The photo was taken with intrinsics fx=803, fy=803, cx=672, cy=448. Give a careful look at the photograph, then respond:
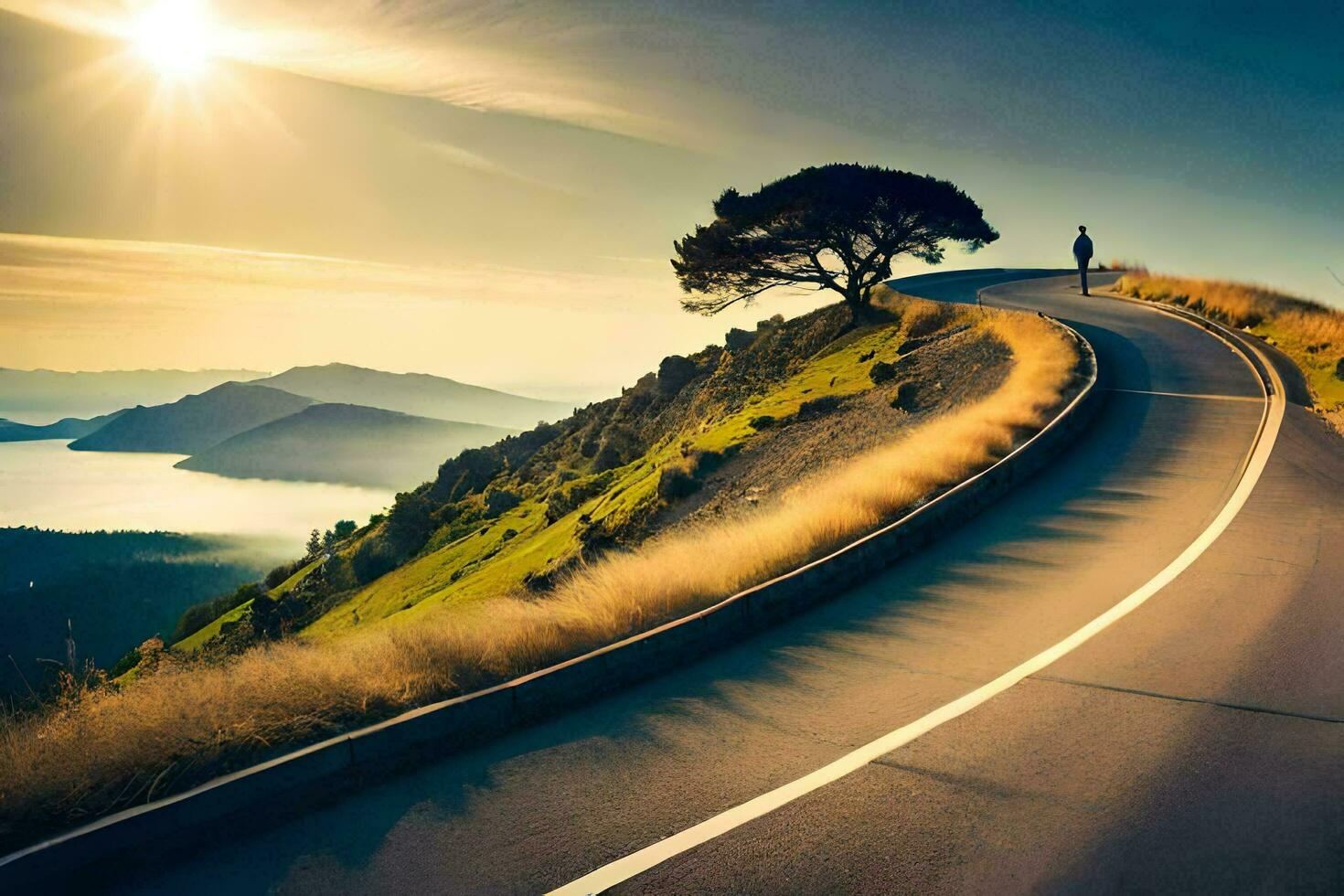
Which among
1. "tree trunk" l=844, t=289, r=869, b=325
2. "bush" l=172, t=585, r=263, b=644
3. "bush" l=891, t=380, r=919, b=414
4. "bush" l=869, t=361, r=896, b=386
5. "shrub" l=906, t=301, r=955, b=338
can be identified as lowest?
"bush" l=172, t=585, r=263, b=644

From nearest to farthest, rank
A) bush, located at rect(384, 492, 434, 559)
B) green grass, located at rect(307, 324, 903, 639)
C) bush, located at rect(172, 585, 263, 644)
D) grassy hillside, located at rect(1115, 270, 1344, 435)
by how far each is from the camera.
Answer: grassy hillside, located at rect(1115, 270, 1344, 435) → green grass, located at rect(307, 324, 903, 639) → bush, located at rect(384, 492, 434, 559) → bush, located at rect(172, 585, 263, 644)

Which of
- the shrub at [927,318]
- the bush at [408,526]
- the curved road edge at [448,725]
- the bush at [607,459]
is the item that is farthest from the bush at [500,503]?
the curved road edge at [448,725]

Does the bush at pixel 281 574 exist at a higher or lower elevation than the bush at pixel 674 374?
lower

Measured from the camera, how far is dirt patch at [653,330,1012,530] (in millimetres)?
18797

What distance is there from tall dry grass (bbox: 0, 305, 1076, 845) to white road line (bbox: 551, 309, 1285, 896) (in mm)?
2337

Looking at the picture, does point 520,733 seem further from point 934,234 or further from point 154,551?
point 154,551

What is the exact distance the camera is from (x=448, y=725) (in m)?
5.25

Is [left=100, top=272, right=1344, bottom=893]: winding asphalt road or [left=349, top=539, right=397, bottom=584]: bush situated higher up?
[left=100, top=272, right=1344, bottom=893]: winding asphalt road

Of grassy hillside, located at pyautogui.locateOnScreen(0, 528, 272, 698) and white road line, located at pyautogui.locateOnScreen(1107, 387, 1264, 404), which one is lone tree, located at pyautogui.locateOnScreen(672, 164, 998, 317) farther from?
grassy hillside, located at pyautogui.locateOnScreen(0, 528, 272, 698)

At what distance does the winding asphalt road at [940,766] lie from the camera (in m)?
3.67

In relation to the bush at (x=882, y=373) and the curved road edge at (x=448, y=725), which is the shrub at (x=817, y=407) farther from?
the curved road edge at (x=448, y=725)

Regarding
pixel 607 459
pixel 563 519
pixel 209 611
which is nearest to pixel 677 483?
pixel 563 519

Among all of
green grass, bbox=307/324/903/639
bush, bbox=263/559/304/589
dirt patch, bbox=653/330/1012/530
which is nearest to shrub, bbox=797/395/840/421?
dirt patch, bbox=653/330/1012/530

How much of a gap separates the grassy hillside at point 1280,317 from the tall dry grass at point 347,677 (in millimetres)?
11914
